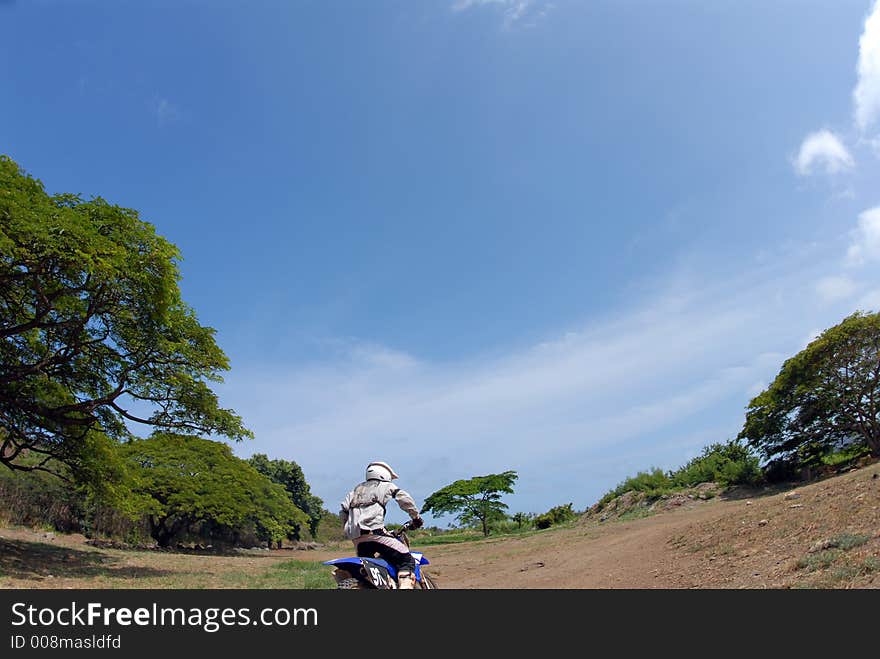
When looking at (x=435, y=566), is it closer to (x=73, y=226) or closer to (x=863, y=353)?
(x=73, y=226)

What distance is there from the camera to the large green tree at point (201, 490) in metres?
26.2

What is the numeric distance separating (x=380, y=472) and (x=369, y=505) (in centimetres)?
35

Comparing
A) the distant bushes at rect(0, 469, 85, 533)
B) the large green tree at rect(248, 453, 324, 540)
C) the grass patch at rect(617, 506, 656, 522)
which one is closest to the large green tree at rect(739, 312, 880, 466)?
the grass patch at rect(617, 506, 656, 522)

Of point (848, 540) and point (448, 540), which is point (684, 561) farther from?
point (448, 540)

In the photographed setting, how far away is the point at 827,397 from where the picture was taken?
76.9 ft

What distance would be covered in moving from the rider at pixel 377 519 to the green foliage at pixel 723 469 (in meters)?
25.3

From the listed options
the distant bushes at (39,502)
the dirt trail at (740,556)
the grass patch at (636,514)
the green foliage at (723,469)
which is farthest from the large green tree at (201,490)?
the green foliage at (723,469)

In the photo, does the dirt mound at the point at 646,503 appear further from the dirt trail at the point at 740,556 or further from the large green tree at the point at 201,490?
the large green tree at the point at 201,490

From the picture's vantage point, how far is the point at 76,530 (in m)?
25.6

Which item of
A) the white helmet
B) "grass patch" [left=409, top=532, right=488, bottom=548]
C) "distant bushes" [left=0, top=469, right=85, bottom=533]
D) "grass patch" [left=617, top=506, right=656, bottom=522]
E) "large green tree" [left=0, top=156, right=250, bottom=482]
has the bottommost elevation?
"grass patch" [left=409, top=532, right=488, bottom=548]

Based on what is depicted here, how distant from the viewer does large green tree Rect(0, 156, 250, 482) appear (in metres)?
10.8

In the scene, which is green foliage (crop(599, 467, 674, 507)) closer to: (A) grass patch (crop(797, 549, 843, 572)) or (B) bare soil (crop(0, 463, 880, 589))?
(B) bare soil (crop(0, 463, 880, 589))

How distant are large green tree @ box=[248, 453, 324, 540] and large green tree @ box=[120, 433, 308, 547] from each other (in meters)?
15.1
